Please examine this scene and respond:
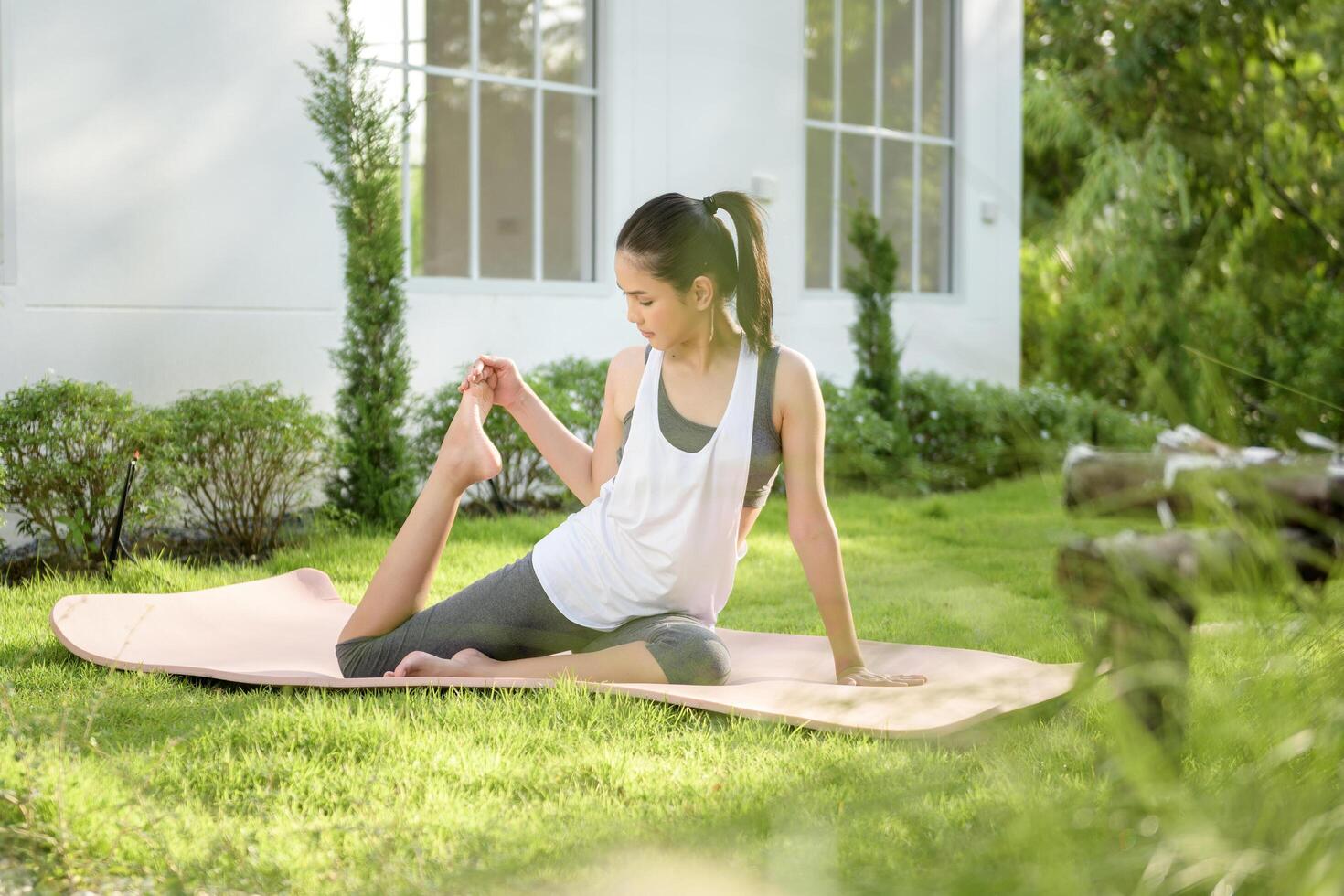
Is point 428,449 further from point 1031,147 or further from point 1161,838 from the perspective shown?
point 1031,147

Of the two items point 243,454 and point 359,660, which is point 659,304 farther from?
point 243,454

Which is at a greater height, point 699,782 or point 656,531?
point 656,531

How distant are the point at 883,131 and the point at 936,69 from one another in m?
0.79

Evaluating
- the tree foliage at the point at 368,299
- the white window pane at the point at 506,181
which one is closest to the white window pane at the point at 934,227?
the white window pane at the point at 506,181

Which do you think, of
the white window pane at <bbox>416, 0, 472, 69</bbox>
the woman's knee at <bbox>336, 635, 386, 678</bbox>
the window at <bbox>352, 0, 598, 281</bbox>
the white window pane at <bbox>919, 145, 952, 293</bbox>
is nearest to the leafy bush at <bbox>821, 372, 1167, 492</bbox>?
the white window pane at <bbox>919, 145, 952, 293</bbox>

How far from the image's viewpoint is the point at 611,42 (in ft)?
23.3

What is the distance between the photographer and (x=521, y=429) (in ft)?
19.1

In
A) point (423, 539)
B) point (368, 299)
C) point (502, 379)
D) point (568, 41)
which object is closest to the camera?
point (423, 539)

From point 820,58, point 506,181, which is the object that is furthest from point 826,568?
point 820,58

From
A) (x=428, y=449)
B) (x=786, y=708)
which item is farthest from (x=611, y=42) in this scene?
(x=786, y=708)

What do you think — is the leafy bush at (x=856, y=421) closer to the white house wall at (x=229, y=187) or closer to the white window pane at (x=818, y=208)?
the white house wall at (x=229, y=187)

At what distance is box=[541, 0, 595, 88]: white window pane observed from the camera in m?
7.00

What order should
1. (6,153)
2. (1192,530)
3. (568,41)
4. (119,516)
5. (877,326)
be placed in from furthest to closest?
(877,326)
(568,41)
(6,153)
(119,516)
(1192,530)

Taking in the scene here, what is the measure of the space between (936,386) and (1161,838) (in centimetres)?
718
